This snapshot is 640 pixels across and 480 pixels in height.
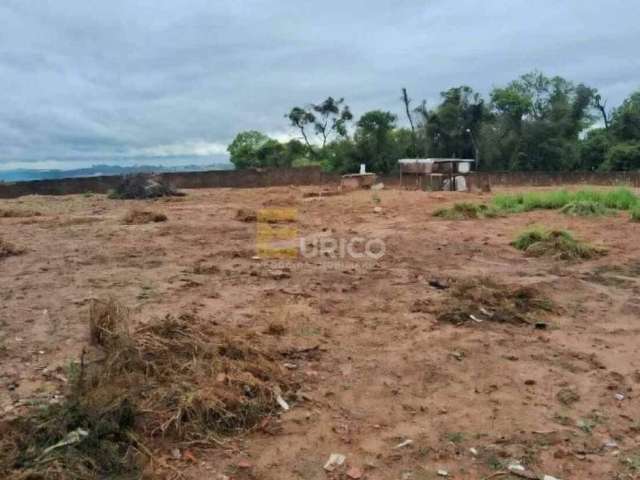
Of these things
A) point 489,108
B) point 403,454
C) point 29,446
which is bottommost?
point 403,454

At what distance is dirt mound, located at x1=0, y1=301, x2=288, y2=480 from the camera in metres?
2.29

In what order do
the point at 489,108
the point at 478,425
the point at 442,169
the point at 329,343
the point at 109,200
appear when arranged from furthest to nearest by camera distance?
the point at 489,108, the point at 442,169, the point at 109,200, the point at 329,343, the point at 478,425

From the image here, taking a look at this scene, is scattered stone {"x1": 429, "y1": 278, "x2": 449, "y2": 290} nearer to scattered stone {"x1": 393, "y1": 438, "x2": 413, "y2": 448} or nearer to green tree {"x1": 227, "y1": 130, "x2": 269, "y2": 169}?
scattered stone {"x1": 393, "y1": 438, "x2": 413, "y2": 448}

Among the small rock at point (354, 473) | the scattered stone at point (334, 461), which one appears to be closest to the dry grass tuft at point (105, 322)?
the scattered stone at point (334, 461)

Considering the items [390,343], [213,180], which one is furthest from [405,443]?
[213,180]

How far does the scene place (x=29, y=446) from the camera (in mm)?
2318

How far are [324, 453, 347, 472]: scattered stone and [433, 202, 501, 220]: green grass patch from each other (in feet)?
28.2

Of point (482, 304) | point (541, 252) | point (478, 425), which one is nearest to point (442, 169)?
point (541, 252)

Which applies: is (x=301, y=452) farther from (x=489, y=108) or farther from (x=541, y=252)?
(x=489, y=108)

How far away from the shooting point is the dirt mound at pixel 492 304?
4441 mm

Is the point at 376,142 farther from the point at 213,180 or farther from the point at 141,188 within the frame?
the point at 141,188

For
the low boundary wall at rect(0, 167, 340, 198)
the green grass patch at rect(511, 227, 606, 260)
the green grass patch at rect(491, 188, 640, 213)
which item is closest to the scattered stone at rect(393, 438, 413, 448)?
the green grass patch at rect(511, 227, 606, 260)

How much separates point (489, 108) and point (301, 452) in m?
30.1

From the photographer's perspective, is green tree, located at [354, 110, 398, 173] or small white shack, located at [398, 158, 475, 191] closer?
small white shack, located at [398, 158, 475, 191]
